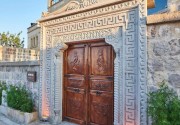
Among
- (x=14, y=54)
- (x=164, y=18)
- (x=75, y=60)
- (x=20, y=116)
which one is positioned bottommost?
(x=20, y=116)

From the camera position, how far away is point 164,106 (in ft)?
10.00

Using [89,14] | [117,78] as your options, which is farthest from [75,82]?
[89,14]

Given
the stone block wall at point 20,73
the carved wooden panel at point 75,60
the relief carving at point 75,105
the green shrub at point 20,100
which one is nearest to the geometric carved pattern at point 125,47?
the carved wooden panel at point 75,60

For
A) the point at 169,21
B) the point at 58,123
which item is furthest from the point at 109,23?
the point at 58,123

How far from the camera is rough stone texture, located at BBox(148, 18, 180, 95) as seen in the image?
10.5ft

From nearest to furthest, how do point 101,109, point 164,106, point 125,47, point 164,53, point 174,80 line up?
1. point 164,106
2. point 174,80
3. point 164,53
4. point 125,47
5. point 101,109

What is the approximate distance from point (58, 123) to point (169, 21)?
11.4 ft

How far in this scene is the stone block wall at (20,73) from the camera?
18.3 ft

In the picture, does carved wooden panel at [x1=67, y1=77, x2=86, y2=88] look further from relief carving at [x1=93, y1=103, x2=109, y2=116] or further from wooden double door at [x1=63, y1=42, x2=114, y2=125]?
relief carving at [x1=93, y1=103, x2=109, y2=116]

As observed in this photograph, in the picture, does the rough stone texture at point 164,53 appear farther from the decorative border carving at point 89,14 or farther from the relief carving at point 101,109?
the relief carving at point 101,109

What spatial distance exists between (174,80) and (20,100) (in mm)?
4134

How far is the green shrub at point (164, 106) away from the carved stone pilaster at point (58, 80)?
2.45 metres

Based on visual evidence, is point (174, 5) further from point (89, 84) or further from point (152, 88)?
point (89, 84)

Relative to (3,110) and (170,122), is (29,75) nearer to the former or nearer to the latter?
(3,110)
